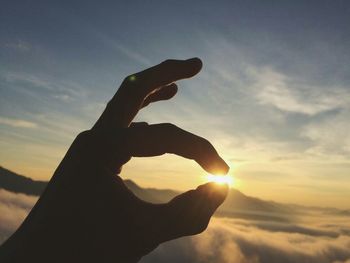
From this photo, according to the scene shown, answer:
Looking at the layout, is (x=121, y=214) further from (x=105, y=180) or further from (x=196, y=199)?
(x=196, y=199)

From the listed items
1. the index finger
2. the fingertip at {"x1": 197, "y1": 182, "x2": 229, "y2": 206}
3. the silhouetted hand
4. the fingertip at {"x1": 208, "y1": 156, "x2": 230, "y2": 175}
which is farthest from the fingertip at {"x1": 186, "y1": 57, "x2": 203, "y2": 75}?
the fingertip at {"x1": 197, "y1": 182, "x2": 229, "y2": 206}

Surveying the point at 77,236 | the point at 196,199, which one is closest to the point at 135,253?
the point at 77,236

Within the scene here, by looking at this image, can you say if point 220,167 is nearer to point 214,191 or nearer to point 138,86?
point 214,191

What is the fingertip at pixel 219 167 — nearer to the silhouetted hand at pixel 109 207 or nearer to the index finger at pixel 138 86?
the silhouetted hand at pixel 109 207

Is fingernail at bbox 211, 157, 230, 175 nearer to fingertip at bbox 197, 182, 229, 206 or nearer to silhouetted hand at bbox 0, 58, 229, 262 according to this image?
silhouetted hand at bbox 0, 58, 229, 262

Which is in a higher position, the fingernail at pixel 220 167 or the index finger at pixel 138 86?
the index finger at pixel 138 86

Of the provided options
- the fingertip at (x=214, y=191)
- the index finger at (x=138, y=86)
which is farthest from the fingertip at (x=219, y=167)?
the index finger at (x=138, y=86)
